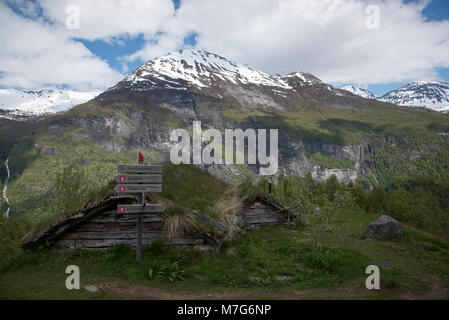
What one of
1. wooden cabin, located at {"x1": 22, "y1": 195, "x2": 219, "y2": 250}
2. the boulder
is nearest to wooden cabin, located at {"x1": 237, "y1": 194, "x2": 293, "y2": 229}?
the boulder

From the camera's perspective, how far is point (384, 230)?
21.2 m

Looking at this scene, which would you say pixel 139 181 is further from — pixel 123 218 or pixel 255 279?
pixel 255 279

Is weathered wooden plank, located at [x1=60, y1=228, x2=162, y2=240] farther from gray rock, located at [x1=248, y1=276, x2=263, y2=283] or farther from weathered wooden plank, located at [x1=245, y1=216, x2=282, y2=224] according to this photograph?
weathered wooden plank, located at [x1=245, y1=216, x2=282, y2=224]

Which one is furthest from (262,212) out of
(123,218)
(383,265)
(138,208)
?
(138,208)

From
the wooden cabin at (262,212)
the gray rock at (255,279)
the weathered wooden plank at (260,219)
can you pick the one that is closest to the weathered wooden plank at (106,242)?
the gray rock at (255,279)

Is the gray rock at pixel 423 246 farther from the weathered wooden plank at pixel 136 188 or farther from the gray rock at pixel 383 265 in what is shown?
the weathered wooden plank at pixel 136 188

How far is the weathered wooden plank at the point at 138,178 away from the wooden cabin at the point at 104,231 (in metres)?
3.20

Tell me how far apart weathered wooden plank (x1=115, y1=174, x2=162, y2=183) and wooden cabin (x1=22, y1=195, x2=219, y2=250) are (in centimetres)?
320

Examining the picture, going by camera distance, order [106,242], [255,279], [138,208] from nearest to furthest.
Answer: [138,208] → [255,279] → [106,242]

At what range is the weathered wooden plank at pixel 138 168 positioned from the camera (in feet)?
38.0

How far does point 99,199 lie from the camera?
1411 centimetres

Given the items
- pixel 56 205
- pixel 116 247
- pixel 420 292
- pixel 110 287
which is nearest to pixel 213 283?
pixel 110 287

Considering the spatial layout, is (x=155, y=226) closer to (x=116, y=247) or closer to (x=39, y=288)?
(x=116, y=247)

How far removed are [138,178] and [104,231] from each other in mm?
4713
